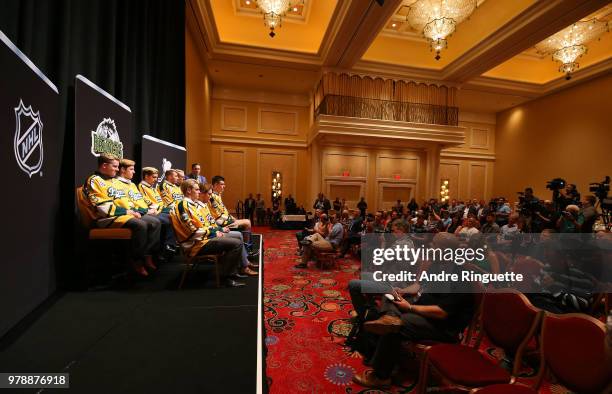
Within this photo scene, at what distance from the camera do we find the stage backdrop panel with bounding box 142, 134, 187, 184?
4305 millimetres

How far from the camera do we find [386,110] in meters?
10.7

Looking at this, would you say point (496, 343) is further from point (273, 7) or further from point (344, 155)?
point (344, 155)

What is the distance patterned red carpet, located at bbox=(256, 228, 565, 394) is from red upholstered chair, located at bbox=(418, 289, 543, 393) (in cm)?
50

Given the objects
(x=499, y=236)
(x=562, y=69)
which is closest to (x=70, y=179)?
(x=499, y=236)

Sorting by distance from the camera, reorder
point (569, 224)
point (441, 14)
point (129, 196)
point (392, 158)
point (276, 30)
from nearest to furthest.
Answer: point (129, 196), point (569, 224), point (441, 14), point (276, 30), point (392, 158)

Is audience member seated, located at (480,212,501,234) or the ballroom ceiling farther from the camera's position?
the ballroom ceiling

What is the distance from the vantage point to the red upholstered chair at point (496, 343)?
1.56 m

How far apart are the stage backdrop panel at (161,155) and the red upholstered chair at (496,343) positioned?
4263mm

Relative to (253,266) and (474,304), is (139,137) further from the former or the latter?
(474,304)

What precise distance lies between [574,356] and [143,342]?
2422mm

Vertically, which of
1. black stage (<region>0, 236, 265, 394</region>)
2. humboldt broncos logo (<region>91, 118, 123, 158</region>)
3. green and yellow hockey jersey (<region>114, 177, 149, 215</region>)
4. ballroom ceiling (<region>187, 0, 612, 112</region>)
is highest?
ballroom ceiling (<region>187, 0, 612, 112</region>)

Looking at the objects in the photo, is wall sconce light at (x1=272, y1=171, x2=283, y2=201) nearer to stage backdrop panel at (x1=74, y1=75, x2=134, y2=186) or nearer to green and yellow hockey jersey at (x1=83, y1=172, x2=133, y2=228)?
stage backdrop panel at (x1=74, y1=75, x2=134, y2=186)

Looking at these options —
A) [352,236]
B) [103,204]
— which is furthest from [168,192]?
[352,236]

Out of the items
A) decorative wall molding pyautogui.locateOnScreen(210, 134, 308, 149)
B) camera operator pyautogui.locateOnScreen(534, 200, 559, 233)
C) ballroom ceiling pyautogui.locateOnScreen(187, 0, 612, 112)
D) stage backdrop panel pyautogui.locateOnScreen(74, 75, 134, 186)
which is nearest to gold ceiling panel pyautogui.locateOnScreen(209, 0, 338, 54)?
ballroom ceiling pyautogui.locateOnScreen(187, 0, 612, 112)
